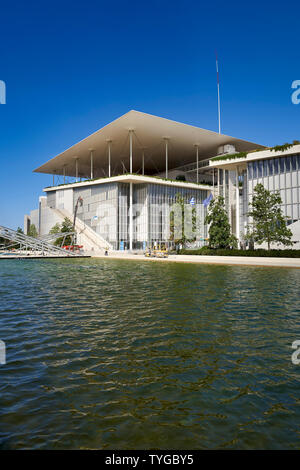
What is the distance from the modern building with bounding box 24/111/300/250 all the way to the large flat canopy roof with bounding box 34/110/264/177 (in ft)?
0.49

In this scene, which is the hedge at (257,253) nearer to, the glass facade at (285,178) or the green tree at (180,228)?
the glass facade at (285,178)

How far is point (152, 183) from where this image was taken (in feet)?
204

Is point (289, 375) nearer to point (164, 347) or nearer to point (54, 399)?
point (164, 347)

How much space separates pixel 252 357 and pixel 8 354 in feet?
14.4

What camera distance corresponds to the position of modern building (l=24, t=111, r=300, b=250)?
52.4 metres

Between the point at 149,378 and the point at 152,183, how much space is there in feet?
191

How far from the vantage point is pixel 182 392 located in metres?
4.71

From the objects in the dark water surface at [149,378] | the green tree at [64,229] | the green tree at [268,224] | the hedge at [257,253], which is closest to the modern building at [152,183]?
the green tree at [64,229]

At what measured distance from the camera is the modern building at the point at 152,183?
52350 mm

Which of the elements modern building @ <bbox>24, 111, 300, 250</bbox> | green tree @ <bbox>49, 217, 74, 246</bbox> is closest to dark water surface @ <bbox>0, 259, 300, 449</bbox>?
modern building @ <bbox>24, 111, 300, 250</bbox>

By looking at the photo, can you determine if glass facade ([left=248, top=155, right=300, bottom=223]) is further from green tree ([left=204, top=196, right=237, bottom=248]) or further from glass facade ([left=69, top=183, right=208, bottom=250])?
glass facade ([left=69, top=183, right=208, bottom=250])

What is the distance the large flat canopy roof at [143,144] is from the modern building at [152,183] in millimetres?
151

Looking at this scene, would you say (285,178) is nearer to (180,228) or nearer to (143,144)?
(180,228)
